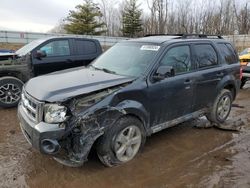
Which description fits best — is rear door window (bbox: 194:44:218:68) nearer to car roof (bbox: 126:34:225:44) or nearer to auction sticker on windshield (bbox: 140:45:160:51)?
car roof (bbox: 126:34:225:44)

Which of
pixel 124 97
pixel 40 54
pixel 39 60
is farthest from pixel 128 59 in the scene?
Answer: pixel 39 60

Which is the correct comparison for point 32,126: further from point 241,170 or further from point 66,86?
point 241,170

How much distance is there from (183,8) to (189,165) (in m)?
50.8

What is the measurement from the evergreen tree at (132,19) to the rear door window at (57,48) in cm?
3684

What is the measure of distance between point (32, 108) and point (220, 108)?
12.6 feet

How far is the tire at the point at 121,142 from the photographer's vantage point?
11.2 ft

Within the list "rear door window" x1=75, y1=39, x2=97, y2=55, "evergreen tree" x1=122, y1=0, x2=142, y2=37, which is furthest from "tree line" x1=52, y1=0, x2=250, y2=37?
"rear door window" x1=75, y1=39, x2=97, y2=55

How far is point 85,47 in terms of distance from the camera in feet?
26.3

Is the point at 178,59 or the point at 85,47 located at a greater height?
the point at 85,47

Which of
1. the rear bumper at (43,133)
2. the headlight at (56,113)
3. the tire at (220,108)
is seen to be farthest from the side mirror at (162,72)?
the tire at (220,108)

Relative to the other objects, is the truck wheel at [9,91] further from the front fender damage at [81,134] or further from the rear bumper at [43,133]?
the front fender damage at [81,134]

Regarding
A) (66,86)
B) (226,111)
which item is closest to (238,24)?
(226,111)

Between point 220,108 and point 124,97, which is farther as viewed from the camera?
point 220,108

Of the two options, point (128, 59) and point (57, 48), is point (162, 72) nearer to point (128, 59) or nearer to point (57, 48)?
point (128, 59)
